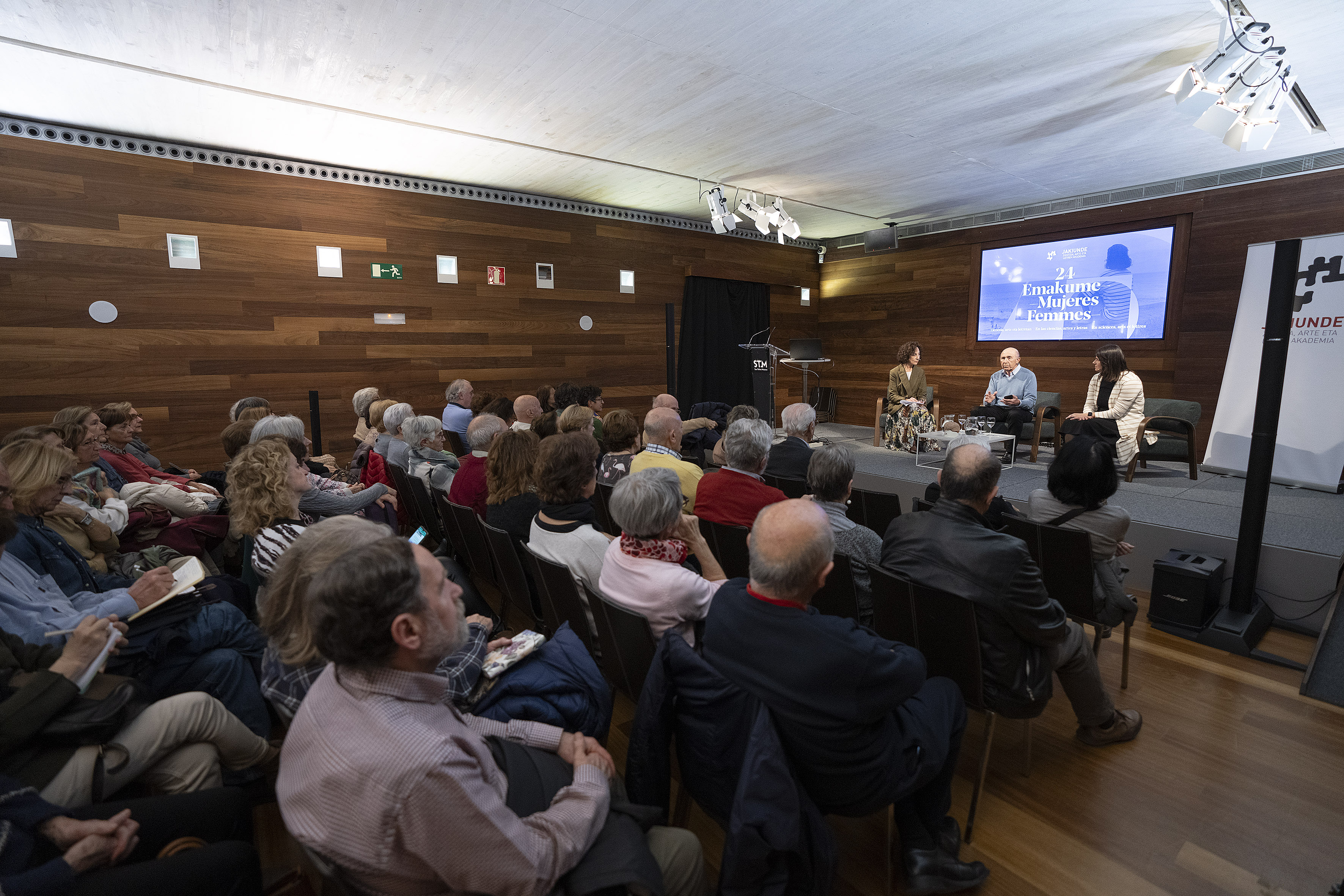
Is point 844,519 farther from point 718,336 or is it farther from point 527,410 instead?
point 718,336

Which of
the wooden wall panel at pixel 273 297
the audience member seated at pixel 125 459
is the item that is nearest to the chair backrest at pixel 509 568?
the audience member seated at pixel 125 459

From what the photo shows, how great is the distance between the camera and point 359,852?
0.96 meters

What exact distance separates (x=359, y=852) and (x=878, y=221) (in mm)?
9463

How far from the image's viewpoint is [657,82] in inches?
162

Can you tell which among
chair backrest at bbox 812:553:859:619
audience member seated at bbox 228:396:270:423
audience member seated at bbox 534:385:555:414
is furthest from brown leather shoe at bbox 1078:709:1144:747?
audience member seated at bbox 228:396:270:423

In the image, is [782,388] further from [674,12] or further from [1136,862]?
[1136,862]

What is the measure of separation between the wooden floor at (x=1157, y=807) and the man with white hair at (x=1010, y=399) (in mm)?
4150

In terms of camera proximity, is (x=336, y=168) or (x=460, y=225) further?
(x=460, y=225)

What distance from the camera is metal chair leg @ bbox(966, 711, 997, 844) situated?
1857 millimetres

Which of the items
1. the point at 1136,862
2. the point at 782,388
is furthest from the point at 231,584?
the point at 782,388

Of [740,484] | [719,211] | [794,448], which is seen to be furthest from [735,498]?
[719,211]

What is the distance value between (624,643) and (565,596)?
365 mm

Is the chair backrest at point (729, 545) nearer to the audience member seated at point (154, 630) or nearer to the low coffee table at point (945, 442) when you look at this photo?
the audience member seated at point (154, 630)

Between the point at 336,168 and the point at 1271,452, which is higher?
the point at 336,168
